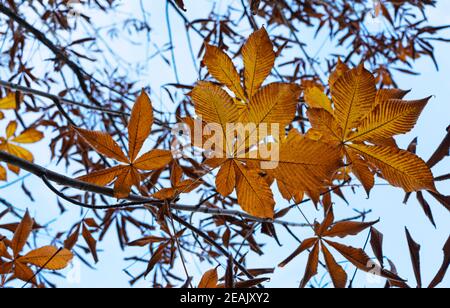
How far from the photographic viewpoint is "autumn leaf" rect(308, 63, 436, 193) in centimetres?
40

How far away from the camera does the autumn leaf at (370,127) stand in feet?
1.32

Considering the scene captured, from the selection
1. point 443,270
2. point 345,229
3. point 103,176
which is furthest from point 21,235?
point 443,270

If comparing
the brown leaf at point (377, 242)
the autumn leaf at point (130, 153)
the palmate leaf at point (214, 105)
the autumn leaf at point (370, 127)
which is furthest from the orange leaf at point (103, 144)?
the brown leaf at point (377, 242)

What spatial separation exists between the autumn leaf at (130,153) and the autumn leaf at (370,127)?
0.19 m

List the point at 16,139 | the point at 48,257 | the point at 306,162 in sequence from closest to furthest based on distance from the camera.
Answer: the point at 306,162
the point at 48,257
the point at 16,139

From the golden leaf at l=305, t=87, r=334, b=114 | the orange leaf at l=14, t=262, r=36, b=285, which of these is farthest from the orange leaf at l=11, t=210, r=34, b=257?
the golden leaf at l=305, t=87, r=334, b=114

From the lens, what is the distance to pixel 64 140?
4.79ft

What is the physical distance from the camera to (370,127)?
42 centimetres

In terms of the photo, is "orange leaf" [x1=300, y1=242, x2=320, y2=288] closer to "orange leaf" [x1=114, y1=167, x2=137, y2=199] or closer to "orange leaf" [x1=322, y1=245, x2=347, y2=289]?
"orange leaf" [x1=322, y1=245, x2=347, y2=289]

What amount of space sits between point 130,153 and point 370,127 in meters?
0.29

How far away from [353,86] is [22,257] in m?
0.57

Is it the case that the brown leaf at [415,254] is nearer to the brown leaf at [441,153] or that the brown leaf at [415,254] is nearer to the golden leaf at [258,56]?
the brown leaf at [441,153]

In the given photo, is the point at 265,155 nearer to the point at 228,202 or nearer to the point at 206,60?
the point at 206,60

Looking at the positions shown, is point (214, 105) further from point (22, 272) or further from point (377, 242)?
point (22, 272)
